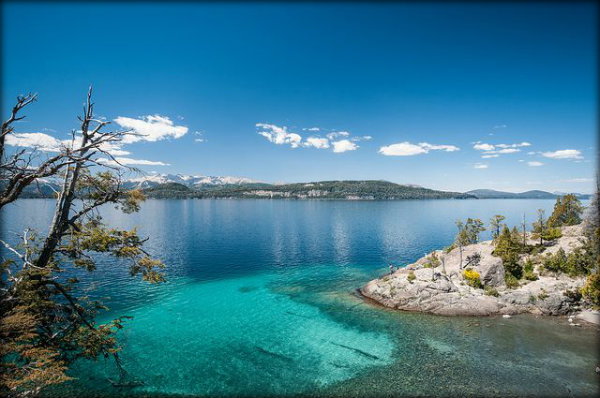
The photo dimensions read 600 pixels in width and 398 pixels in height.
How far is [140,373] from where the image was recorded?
2459cm

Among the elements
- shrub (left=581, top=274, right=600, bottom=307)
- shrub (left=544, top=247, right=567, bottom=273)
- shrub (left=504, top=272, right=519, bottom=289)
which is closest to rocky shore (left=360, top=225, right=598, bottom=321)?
shrub (left=504, top=272, right=519, bottom=289)

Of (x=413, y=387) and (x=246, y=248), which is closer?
(x=413, y=387)

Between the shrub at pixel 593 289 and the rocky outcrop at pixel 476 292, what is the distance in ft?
7.28

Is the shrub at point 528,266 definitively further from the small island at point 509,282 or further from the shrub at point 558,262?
the shrub at point 558,262

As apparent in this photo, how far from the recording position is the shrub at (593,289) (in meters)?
35.4

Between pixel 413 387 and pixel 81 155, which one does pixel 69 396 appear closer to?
pixel 81 155

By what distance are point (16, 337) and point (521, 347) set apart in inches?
1547

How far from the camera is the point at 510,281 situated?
4262cm

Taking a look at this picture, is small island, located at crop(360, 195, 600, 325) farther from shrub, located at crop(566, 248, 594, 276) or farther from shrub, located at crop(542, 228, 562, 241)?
shrub, located at crop(542, 228, 562, 241)

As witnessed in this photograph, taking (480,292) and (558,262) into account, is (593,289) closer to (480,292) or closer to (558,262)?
(558,262)

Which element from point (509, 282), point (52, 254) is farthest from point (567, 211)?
point (52, 254)

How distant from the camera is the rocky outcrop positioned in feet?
125

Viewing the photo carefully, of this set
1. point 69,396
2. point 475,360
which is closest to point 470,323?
point 475,360

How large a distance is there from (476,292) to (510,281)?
602 centimetres
